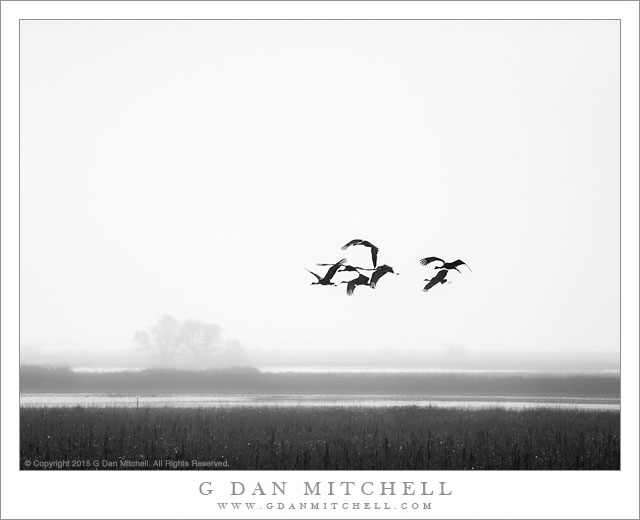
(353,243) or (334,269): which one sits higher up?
(353,243)

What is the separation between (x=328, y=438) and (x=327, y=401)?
1053 millimetres

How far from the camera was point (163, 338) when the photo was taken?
13289mm

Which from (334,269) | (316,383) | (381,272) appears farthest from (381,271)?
(316,383)

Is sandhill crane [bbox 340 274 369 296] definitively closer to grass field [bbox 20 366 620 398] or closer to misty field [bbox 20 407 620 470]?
grass field [bbox 20 366 620 398]

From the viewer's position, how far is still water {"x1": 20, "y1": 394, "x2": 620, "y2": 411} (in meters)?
12.6

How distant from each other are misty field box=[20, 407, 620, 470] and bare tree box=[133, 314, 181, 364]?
115 centimetres

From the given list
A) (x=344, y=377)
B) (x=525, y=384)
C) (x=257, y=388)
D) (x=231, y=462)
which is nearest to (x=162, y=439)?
(x=231, y=462)

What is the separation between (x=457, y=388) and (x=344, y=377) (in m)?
2.02

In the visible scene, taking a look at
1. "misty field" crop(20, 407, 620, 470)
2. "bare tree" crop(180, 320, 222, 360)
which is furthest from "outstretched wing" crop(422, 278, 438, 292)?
"bare tree" crop(180, 320, 222, 360)

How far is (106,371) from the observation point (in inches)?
515

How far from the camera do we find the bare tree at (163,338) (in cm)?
1316

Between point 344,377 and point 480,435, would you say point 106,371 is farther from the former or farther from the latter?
point 480,435

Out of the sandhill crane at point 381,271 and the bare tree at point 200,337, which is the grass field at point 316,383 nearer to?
the bare tree at point 200,337

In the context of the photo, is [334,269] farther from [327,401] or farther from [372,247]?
[327,401]
